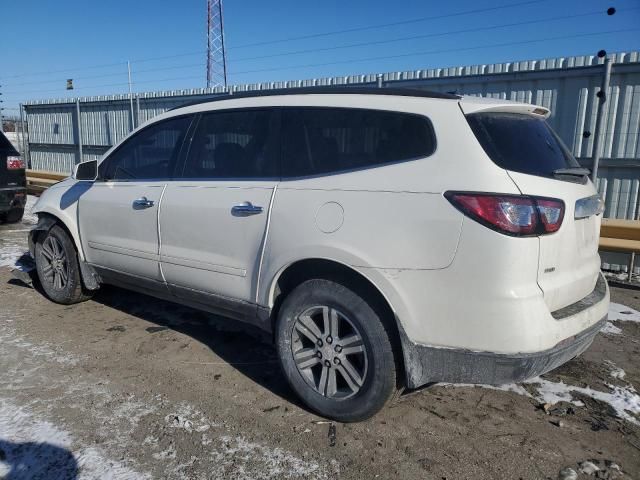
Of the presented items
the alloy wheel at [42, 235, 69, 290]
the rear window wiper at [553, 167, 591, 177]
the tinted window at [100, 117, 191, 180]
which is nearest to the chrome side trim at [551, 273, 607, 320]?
the rear window wiper at [553, 167, 591, 177]

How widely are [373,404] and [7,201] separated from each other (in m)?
7.96

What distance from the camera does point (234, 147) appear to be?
3420mm

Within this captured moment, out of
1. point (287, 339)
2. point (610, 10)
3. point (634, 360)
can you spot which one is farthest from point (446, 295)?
point (610, 10)

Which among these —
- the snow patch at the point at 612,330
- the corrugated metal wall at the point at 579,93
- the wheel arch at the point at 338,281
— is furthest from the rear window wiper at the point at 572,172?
the corrugated metal wall at the point at 579,93

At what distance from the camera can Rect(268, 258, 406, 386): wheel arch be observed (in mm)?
2652

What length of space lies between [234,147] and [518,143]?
6.04 ft

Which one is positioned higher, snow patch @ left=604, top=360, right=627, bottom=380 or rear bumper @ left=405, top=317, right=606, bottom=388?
rear bumper @ left=405, top=317, right=606, bottom=388

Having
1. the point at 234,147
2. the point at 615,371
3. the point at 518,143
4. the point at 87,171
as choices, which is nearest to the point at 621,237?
the point at 615,371

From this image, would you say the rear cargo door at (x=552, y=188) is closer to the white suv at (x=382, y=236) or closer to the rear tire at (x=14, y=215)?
the white suv at (x=382, y=236)

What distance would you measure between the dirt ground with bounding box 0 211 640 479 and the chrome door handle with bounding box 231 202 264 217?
3.84 ft

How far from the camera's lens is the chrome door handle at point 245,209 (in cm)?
308

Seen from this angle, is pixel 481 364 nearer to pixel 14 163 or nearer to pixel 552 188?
pixel 552 188

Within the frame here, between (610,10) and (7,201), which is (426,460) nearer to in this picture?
(610,10)

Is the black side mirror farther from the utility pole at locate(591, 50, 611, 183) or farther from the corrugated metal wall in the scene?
the utility pole at locate(591, 50, 611, 183)
